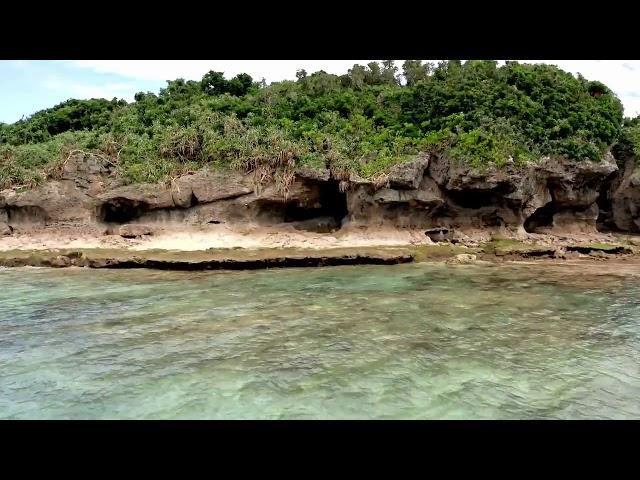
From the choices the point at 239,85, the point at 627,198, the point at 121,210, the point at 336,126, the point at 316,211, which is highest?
the point at 239,85

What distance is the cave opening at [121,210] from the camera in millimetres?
23922

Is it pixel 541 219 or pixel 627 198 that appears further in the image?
pixel 627 198

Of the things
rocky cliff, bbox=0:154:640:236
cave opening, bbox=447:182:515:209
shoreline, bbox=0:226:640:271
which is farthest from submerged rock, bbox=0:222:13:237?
cave opening, bbox=447:182:515:209

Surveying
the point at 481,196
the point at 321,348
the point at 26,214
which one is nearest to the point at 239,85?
the point at 26,214

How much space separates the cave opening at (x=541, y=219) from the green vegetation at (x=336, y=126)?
327 centimetres

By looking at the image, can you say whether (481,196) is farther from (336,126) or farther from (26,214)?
(26,214)

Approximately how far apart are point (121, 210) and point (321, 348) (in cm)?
1766

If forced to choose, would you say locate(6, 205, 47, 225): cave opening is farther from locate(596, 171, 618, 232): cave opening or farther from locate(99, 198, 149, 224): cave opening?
locate(596, 171, 618, 232): cave opening

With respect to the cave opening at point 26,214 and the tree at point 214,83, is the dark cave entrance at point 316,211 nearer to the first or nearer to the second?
Answer: the cave opening at point 26,214

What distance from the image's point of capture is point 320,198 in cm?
2555

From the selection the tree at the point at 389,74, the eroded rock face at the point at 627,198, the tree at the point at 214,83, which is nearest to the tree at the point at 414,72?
the tree at the point at 389,74
